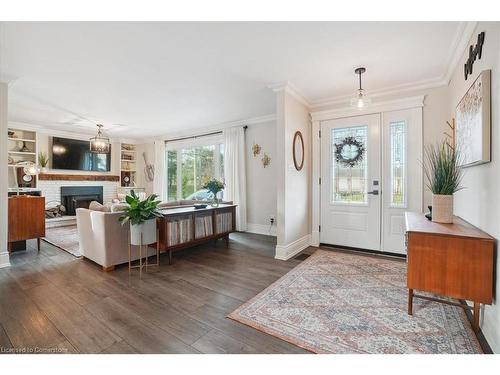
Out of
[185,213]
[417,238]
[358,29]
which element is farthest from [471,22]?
[185,213]

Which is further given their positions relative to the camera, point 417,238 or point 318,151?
point 318,151

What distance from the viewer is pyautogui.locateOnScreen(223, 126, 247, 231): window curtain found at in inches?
211

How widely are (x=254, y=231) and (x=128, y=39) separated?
405cm

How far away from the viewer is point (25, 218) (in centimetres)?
371

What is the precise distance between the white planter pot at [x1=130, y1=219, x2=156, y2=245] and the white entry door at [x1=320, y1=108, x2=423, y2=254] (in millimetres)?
2699

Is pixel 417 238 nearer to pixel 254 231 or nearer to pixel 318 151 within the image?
pixel 318 151

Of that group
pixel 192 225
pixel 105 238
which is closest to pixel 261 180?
pixel 192 225

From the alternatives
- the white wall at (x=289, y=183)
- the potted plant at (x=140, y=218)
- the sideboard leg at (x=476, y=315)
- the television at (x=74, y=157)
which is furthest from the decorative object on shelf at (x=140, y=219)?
the television at (x=74, y=157)

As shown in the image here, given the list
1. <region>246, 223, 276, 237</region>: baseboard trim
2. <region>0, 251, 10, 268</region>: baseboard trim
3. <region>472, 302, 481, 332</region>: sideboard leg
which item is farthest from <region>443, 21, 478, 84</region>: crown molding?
<region>0, 251, 10, 268</region>: baseboard trim

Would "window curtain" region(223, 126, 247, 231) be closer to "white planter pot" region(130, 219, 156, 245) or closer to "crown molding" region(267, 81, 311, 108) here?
"crown molding" region(267, 81, 311, 108)

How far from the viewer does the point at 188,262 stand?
333 cm

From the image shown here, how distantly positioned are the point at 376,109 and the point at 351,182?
3.78ft

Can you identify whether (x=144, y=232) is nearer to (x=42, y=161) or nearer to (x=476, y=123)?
(x=476, y=123)

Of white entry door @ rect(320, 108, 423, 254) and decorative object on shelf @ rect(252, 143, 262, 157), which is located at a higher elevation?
decorative object on shelf @ rect(252, 143, 262, 157)
